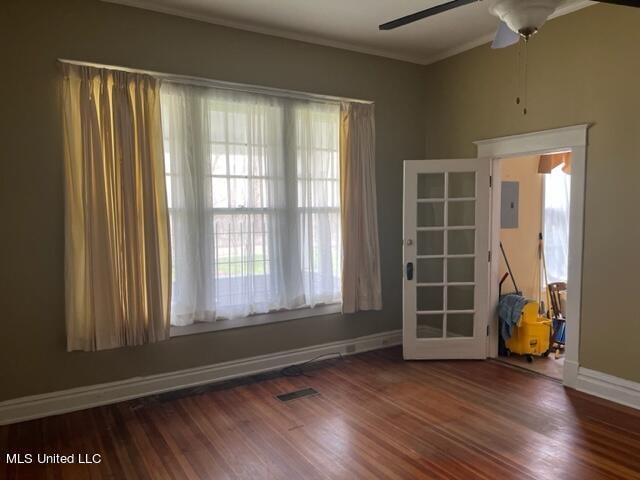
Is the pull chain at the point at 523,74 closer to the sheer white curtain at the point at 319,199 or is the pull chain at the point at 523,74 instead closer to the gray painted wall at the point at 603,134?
the gray painted wall at the point at 603,134

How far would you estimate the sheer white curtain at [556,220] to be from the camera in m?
5.33

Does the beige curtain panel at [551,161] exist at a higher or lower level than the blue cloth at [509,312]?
higher

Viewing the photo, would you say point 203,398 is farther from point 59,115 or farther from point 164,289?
point 59,115

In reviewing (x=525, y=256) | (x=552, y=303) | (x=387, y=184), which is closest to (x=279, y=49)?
(x=387, y=184)

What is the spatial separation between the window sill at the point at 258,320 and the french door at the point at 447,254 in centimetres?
79

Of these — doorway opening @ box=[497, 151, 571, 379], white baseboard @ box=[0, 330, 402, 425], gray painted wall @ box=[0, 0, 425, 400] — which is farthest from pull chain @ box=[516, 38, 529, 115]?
white baseboard @ box=[0, 330, 402, 425]

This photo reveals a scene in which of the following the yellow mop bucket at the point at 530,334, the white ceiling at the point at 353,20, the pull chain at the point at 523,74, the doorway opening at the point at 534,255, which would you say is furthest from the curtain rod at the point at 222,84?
the yellow mop bucket at the point at 530,334

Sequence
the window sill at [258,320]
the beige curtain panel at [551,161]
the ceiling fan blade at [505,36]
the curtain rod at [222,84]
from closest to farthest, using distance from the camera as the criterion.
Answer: the ceiling fan blade at [505,36], the curtain rod at [222,84], the window sill at [258,320], the beige curtain panel at [551,161]

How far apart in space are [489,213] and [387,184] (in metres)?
1.09

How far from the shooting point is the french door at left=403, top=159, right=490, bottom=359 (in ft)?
14.5

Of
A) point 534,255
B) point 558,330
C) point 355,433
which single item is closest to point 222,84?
point 355,433

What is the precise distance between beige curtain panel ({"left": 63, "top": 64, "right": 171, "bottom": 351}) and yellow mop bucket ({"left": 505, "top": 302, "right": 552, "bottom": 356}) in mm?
3328

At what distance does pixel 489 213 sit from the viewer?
442 cm

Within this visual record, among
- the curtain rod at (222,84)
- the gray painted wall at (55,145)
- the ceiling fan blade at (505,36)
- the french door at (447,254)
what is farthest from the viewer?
the french door at (447,254)
